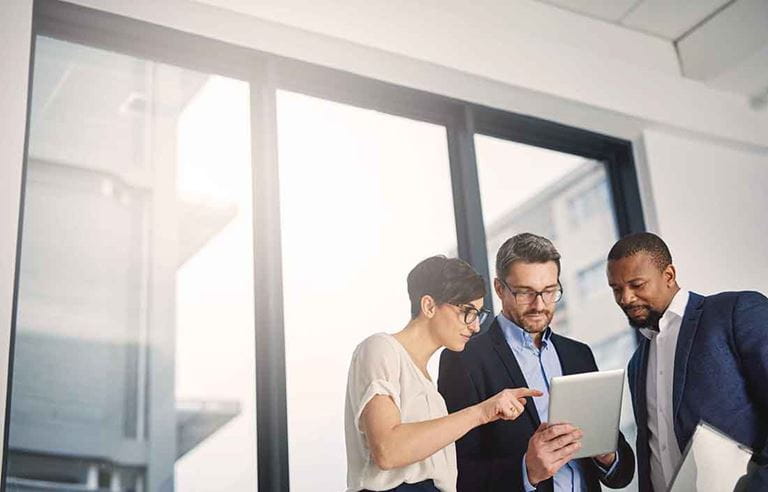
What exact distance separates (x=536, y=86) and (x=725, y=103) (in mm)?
1082

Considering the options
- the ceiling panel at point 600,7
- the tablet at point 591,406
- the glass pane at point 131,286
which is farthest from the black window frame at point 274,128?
the tablet at point 591,406

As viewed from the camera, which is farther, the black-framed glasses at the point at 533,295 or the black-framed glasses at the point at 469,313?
the black-framed glasses at the point at 533,295

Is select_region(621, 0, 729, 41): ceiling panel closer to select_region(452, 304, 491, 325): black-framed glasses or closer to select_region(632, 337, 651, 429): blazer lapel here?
select_region(632, 337, 651, 429): blazer lapel

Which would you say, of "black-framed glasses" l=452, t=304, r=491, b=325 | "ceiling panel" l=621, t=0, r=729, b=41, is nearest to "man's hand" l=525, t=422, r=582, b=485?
"black-framed glasses" l=452, t=304, r=491, b=325

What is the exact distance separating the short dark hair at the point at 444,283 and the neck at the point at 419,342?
57 millimetres

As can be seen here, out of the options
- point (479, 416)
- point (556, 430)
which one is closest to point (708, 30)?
point (556, 430)

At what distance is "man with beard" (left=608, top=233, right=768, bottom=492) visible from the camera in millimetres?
2750

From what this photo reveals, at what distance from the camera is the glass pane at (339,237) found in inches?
125

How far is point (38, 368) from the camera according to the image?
283 centimetres

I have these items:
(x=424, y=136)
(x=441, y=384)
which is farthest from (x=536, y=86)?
(x=441, y=384)

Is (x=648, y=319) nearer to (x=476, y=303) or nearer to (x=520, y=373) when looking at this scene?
(x=520, y=373)

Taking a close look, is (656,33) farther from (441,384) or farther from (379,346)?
(379,346)

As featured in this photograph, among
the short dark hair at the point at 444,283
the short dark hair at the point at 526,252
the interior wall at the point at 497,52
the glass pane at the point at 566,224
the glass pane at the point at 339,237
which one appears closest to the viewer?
the short dark hair at the point at 444,283

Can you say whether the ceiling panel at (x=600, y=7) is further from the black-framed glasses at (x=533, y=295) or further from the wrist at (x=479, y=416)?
the wrist at (x=479, y=416)
